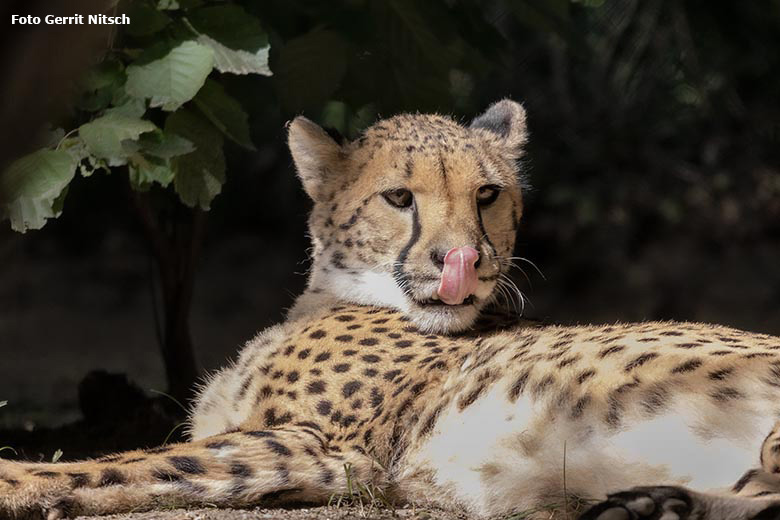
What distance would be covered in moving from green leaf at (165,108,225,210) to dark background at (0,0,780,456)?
11.9 ft

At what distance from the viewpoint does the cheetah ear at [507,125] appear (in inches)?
120

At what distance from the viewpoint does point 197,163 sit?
292 centimetres

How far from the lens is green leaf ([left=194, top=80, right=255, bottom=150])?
9.63 ft

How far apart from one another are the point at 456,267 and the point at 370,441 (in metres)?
0.46

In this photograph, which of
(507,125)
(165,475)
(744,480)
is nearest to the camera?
(744,480)

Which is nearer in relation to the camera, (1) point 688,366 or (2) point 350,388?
(1) point 688,366

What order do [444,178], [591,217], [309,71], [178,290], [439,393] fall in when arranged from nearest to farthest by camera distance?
[439,393], [444,178], [309,71], [178,290], [591,217]

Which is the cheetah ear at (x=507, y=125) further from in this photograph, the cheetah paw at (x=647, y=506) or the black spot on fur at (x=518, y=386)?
the cheetah paw at (x=647, y=506)

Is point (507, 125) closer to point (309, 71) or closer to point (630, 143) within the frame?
point (309, 71)

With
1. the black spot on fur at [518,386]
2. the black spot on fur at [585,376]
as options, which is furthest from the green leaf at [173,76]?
the black spot on fur at [585,376]

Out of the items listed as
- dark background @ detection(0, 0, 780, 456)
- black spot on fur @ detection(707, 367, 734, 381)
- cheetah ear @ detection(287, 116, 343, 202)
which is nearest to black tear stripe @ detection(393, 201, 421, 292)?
cheetah ear @ detection(287, 116, 343, 202)

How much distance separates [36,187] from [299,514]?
993 millimetres

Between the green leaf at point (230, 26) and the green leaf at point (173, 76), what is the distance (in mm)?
100

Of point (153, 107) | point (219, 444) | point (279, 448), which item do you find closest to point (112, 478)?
point (219, 444)
